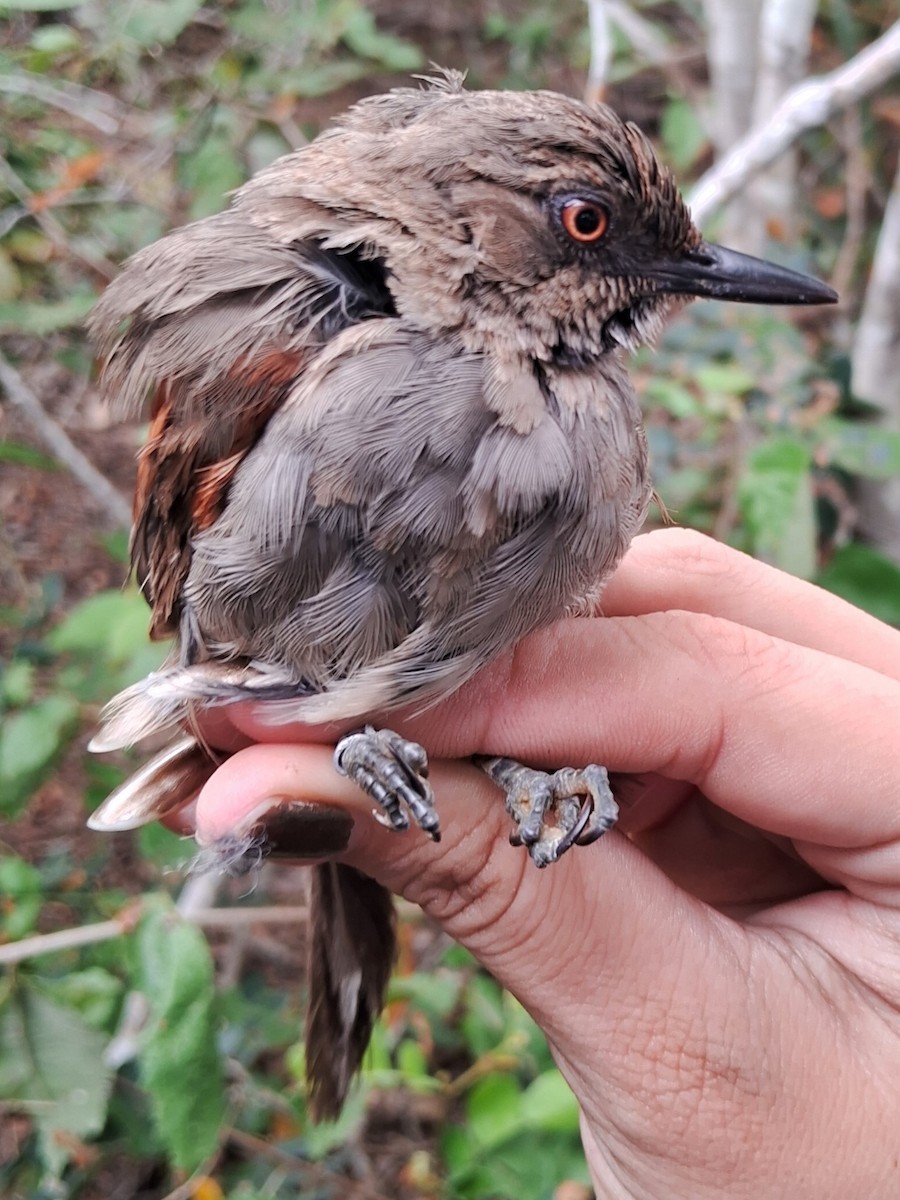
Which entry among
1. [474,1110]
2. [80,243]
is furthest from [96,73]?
[474,1110]

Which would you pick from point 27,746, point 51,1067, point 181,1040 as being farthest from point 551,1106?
point 27,746

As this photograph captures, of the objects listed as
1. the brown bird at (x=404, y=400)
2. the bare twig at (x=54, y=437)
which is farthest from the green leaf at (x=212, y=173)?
the brown bird at (x=404, y=400)

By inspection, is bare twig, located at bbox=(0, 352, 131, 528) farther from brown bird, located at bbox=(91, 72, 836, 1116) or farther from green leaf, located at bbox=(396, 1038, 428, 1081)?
green leaf, located at bbox=(396, 1038, 428, 1081)

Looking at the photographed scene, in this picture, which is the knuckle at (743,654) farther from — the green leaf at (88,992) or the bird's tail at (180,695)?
the green leaf at (88,992)

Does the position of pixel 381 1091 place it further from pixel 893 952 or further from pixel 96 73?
pixel 96 73

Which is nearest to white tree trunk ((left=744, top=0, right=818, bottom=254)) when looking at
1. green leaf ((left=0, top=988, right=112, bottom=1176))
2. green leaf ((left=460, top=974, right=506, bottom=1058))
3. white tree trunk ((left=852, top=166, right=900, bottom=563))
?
white tree trunk ((left=852, top=166, right=900, bottom=563))

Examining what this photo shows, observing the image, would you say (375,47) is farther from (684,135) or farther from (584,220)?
(584,220)
